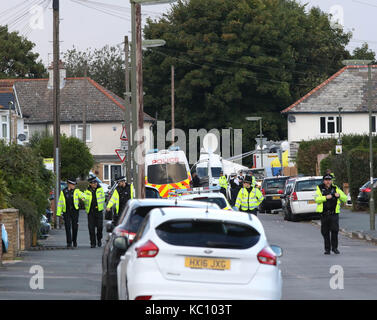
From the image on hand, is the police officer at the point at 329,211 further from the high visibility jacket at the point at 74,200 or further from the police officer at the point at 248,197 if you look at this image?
the high visibility jacket at the point at 74,200

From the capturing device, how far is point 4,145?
90.2 ft

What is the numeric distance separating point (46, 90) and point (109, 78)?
53.6ft

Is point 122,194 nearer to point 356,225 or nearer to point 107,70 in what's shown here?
point 356,225

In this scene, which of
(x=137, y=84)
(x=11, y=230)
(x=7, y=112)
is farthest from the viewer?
(x=7, y=112)

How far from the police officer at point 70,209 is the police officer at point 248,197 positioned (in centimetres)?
427

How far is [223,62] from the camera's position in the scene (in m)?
76.9

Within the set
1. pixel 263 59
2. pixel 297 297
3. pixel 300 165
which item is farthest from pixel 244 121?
pixel 297 297

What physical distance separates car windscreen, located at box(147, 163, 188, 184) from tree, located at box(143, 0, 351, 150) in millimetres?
35899

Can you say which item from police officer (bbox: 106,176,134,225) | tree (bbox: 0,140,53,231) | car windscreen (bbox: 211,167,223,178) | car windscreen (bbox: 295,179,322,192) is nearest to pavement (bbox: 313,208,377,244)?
car windscreen (bbox: 295,179,322,192)

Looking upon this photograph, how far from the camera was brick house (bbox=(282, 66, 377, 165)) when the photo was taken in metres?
74.4

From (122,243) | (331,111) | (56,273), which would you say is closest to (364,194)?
(56,273)

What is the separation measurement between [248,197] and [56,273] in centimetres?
975
